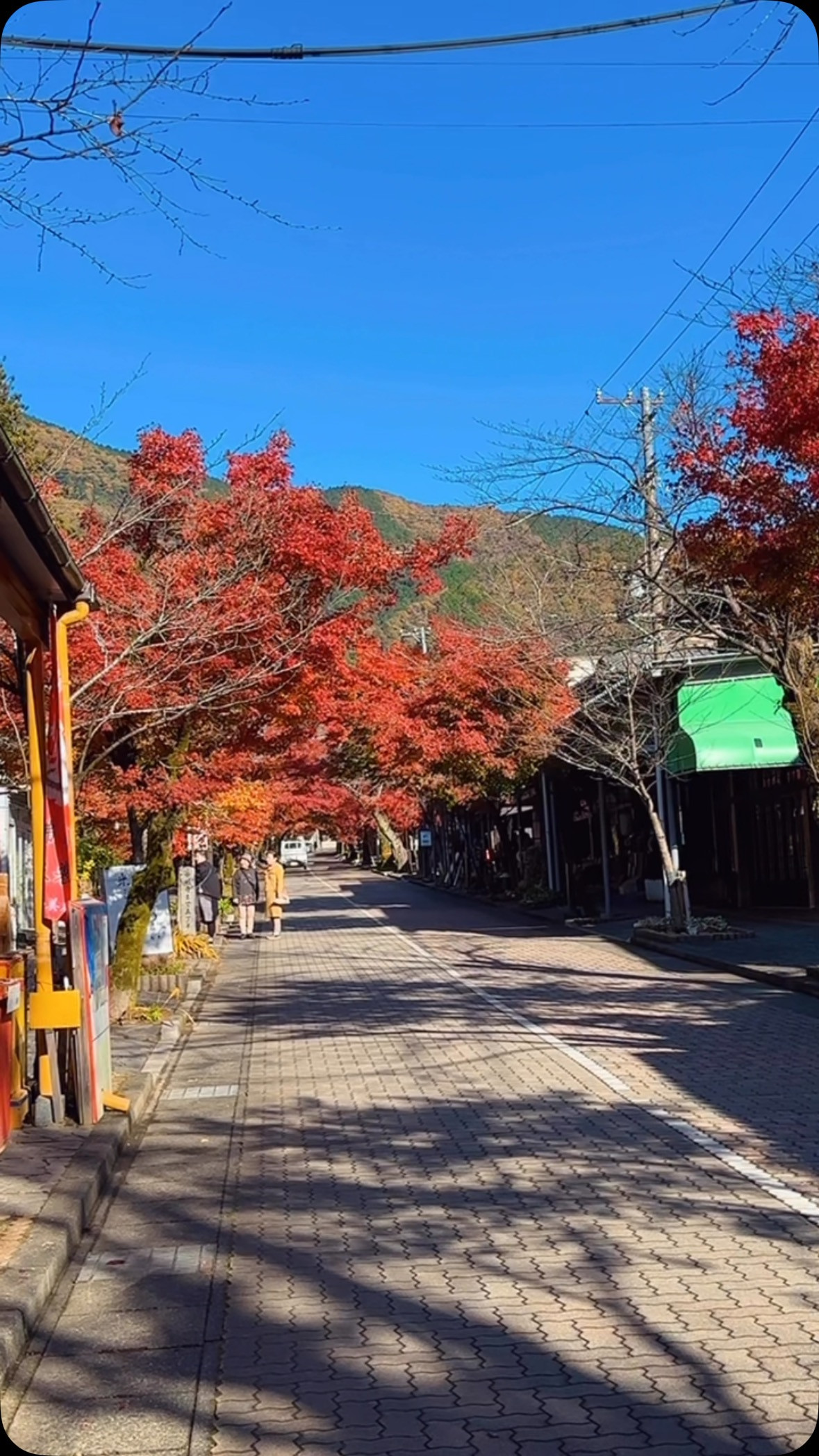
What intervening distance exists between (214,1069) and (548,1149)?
567 centimetres

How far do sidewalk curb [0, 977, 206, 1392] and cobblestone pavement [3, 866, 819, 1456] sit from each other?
0.39 ft

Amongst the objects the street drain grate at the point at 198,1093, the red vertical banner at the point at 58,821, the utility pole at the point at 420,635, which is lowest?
the street drain grate at the point at 198,1093

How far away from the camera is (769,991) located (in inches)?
706

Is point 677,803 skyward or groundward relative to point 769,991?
skyward

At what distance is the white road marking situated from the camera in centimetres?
771

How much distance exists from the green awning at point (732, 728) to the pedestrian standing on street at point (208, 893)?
1089 centimetres

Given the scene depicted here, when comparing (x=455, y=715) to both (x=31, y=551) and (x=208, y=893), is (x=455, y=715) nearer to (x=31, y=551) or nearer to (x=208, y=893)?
(x=208, y=893)

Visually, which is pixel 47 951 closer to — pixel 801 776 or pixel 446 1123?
pixel 446 1123

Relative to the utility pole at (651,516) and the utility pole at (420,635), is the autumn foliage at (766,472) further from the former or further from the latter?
the utility pole at (420,635)

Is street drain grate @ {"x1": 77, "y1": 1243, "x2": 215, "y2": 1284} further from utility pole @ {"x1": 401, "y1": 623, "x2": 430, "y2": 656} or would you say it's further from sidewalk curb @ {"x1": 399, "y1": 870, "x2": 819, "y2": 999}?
utility pole @ {"x1": 401, "y1": 623, "x2": 430, "y2": 656}

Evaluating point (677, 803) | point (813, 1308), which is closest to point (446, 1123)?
point (813, 1308)

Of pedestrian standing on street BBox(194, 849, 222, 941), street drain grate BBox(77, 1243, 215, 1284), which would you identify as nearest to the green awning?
pedestrian standing on street BBox(194, 849, 222, 941)

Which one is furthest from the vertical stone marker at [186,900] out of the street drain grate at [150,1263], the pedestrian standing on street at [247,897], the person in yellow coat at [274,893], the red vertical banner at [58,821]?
the street drain grate at [150,1263]

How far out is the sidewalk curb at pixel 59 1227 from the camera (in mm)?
6012
